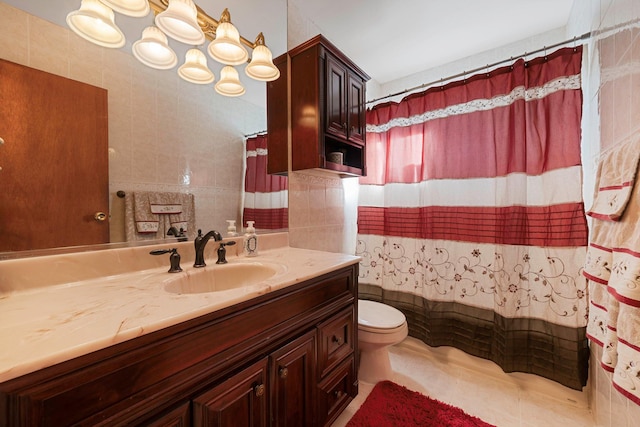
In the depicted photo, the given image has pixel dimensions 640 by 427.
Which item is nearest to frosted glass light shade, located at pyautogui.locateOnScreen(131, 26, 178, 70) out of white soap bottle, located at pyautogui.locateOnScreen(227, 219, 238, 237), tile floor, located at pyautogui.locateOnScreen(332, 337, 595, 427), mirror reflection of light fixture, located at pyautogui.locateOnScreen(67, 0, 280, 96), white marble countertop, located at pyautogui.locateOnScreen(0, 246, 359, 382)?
mirror reflection of light fixture, located at pyautogui.locateOnScreen(67, 0, 280, 96)

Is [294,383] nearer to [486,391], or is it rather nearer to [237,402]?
[237,402]

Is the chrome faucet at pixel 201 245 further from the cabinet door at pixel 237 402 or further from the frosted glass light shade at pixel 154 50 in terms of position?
the frosted glass light shade at pixel 154 50

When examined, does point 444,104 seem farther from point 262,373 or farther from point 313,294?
point 262,373

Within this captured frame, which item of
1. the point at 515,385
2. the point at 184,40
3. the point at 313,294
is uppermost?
the point at 184,40

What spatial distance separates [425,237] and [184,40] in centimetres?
184

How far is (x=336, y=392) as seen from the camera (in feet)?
3.98

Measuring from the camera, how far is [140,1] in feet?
3.04

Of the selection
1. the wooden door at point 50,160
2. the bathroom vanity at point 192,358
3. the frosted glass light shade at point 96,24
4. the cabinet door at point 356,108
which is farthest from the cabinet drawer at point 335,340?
the frosted glass light shade at point 96,24

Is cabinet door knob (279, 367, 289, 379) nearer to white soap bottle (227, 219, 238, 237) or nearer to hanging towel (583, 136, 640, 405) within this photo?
white soap bottle (227, 219, 238, 237)

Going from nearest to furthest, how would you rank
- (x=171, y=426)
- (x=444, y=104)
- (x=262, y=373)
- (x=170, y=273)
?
(x=171, y=426) → (x=262, y=373) → (x=170, y=273) → (x=444, y=104)

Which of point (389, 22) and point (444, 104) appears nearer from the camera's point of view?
point (389, 22)

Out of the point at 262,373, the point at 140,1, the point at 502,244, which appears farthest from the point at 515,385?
the point at 140,1

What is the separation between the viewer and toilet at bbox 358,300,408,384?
152 centimetres

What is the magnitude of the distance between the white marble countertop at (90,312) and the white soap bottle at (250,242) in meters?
0.36
